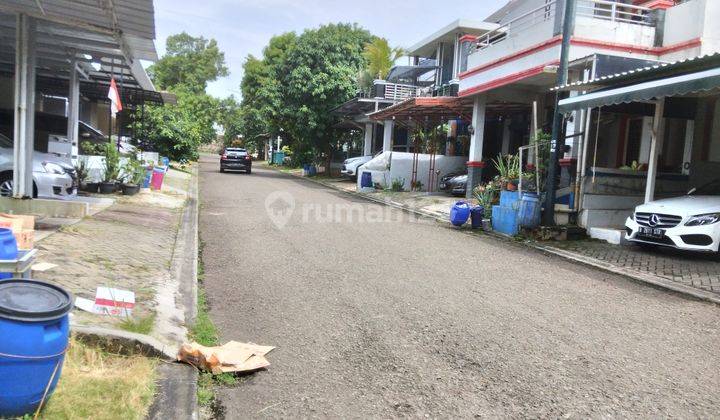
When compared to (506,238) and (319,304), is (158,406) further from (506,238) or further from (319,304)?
(506,238)

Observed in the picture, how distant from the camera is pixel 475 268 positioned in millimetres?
8406

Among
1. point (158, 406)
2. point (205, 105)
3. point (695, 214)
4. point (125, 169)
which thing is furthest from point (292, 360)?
point (205, 105)

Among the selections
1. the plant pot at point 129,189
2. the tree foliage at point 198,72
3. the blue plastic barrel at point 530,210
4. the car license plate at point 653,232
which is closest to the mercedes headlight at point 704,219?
the car license plate at point 653,232

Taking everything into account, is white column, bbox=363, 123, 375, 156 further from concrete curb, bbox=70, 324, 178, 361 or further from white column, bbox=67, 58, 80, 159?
concrete curb, bbox=70, 324, 178, 361

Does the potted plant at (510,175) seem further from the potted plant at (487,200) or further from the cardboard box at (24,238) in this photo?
the cardboard box at (24,238)

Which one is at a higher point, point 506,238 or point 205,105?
point 205,105

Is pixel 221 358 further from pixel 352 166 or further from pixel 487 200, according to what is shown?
pixel 352 166

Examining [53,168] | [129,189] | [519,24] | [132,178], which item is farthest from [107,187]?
[519,24]

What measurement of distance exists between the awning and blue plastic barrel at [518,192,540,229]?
1889mm

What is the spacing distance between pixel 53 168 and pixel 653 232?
35.9 feet

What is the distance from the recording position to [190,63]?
7150 centimetres

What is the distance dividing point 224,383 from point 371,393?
3.53 ft

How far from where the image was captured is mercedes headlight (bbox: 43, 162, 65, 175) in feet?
35.2

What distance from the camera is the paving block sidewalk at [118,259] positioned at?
539 cm
